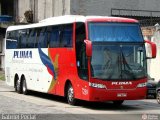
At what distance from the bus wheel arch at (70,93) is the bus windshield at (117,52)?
1959mm

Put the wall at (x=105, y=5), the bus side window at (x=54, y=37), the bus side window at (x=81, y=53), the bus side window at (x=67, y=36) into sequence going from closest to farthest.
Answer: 1. the bus side window at (x=81, y=53)
2. the bus side window at (x=67, y=36)
3. the bus side window at (x=54, y=37)
4. the wall at (x=105, y=5)

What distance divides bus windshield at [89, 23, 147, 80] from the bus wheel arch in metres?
1.96

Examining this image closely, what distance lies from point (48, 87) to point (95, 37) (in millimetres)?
4740

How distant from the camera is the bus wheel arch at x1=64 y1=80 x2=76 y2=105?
19.8 m

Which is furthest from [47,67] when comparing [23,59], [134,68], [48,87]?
[134,68]

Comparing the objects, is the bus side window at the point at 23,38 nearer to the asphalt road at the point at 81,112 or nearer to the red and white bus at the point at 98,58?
the red and white bus at the point at 98,58

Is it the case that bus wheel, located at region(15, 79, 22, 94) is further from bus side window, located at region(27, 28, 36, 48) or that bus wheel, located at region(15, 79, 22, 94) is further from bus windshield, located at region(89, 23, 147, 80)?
bus windshield, located at region(89, 23, 147, 80)

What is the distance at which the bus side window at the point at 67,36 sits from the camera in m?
20.0

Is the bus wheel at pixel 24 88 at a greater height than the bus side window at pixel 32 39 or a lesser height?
lesser

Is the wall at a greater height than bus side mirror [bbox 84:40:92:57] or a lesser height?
greater

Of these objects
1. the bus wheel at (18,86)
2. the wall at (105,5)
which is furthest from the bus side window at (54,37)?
the wall at (105,5)

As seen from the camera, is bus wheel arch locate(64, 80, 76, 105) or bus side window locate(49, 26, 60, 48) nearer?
bus wheel arch locate(64, 80, 76, 105)

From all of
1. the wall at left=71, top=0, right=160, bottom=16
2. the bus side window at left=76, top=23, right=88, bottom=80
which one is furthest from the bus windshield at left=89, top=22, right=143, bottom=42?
the wall at left=71, top=0, right=160, bottom=16

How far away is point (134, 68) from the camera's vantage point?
61.8 feet
